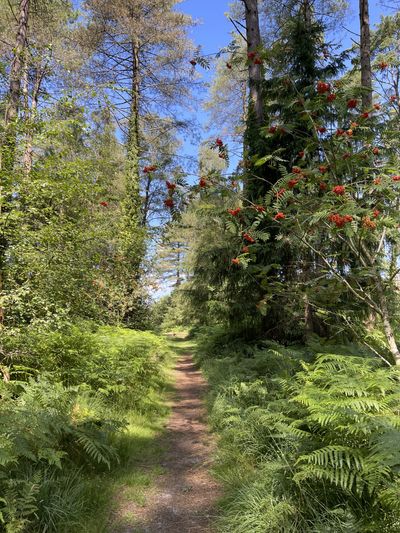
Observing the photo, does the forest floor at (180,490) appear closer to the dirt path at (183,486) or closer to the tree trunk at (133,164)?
the dirt path at (183,486)

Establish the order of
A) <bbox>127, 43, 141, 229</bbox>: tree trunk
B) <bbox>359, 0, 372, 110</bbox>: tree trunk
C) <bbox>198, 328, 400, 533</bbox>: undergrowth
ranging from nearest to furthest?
<bbox>198, 328, 400, 533</bbox>: undergrowth
<bbox>359, 0, 372, 110</bbox>: tree trunk
<bbox>127, 43, 141, 229</bbox>: tree trunk

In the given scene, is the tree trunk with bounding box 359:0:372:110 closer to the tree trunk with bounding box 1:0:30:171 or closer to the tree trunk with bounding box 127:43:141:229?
the tree trunk with bounding box 1:0:30:171

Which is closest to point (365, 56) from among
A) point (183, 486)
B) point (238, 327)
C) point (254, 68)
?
point (254, 68)

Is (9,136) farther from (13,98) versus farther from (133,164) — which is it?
(133,164)

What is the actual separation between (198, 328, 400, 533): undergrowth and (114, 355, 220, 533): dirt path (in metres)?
0.22

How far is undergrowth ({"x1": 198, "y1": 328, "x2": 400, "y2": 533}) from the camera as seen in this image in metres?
2.55

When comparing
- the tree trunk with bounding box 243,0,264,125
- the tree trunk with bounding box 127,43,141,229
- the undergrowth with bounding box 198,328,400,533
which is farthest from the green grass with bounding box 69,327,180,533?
the tree trunk with bounding box 127,43,141,229

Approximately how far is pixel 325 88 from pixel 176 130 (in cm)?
1203

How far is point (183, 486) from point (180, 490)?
103mm

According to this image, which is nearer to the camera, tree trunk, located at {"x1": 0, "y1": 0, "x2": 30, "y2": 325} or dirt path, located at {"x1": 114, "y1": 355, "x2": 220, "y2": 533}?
dirt path, located at {"x1": 114, "y1": 355, "x2": 220, "y2": 533}

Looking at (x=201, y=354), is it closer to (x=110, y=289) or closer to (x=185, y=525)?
(x=110, y=289)

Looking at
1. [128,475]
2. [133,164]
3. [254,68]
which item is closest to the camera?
[128,475]

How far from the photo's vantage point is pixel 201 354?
12.4 metres

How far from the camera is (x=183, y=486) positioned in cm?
414
